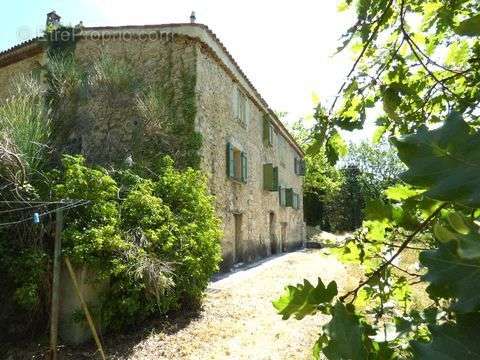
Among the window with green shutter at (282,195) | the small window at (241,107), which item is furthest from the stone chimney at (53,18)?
the window with green shutter at (282,195)

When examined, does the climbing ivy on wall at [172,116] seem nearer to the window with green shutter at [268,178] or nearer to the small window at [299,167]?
the window with green shutter at [268,178]

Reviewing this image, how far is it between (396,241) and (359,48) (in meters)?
1.09

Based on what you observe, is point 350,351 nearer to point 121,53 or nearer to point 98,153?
point 98,153

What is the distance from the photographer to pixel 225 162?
11391 mm

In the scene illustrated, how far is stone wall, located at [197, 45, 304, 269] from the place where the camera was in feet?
33.9

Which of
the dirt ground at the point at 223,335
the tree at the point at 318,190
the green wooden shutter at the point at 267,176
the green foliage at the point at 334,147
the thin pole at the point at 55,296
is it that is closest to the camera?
the green foliage at the point at 334,147

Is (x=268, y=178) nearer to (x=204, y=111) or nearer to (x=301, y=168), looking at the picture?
(x=204, y=111)

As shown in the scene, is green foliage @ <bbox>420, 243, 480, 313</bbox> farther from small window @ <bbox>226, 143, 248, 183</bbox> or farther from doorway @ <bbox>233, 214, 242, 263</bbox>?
doorway @ <bbox>233, 214, 242, 263</bbox>

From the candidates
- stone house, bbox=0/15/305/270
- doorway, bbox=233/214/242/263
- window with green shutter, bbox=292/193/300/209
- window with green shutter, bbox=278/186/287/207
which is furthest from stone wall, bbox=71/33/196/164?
window with green shutter, bbox=292/193/300/209

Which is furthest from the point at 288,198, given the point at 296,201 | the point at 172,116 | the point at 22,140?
the point at 22,140

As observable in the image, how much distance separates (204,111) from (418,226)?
30.5 feet

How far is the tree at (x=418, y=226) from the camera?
0.48m

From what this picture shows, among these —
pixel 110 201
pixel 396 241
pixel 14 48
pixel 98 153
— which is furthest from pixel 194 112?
pixel 396 241

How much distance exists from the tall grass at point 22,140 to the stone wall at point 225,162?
3.70 metres
